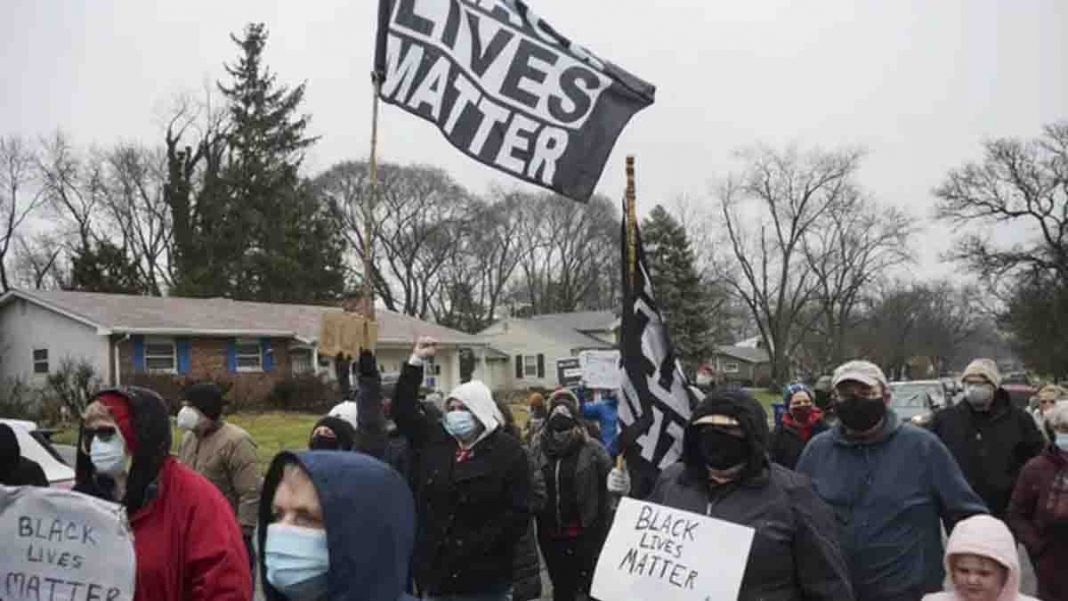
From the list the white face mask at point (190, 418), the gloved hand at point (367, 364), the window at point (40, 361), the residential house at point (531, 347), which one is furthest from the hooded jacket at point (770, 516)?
the residential house at point (531, 347)

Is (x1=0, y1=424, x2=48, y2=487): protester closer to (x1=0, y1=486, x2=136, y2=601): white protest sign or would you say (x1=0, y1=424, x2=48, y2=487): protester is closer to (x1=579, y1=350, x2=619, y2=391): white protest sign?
(x1=0, y1=486, x2=136, y2=601): white protest sign

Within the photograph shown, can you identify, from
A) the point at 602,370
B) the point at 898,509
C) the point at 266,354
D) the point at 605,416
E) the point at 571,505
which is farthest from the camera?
the point at 266,354

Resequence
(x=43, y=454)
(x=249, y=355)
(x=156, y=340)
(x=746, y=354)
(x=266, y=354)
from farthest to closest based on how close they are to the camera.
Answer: (x=746, y=354), (x=266, y=354), (x=249, y=355), (x=156, y=340), (x=43, y=454)

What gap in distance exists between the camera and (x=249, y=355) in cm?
3834

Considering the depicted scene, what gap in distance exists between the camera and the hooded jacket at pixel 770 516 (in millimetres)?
3723

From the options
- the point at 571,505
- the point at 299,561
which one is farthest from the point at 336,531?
the point at 571,505

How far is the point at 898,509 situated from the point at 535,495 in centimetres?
239

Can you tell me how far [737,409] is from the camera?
156 inches

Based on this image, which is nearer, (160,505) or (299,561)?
(299,561)

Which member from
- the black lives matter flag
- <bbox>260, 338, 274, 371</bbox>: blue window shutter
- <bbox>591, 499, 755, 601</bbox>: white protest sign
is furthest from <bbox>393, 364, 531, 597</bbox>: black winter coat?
<bbox>260, 338, 274, 371</bbox>: blue window shutter

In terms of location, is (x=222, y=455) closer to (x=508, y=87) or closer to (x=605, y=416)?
(x=508, y=87)

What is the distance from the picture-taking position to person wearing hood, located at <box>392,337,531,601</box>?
5.54m

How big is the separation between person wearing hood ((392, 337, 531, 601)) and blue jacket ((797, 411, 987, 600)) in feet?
5.48

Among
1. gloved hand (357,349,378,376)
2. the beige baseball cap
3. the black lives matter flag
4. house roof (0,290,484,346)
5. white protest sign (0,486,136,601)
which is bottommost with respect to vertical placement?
white protest sign (0,486,136,601)
